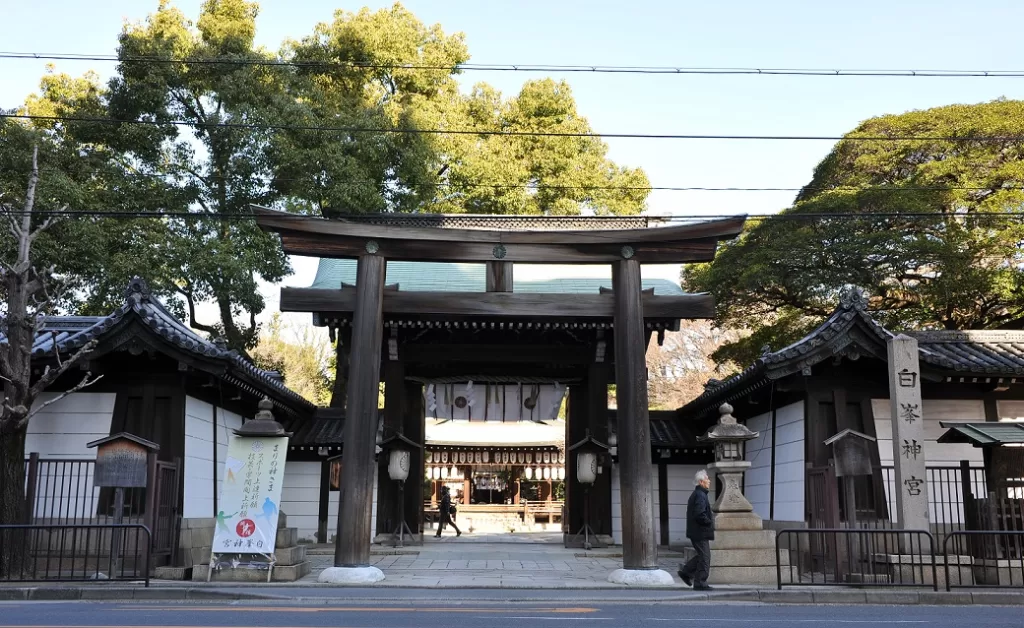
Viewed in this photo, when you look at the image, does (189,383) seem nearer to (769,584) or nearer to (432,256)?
(432,256)

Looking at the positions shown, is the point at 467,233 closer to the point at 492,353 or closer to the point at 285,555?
the point at 285,555

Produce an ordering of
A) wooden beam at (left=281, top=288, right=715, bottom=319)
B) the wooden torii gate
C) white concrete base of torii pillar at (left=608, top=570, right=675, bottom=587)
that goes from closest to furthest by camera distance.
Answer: white concrete base of torii pillar at (left=608, top=570, right=675, bottom=587), the wooden torii gate, wooden beam at (left=281, top=288, right=715, bottom=319)

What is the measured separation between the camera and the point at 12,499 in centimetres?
1369

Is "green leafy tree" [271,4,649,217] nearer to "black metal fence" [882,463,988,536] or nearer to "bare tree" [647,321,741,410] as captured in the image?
"bare tree" [647,321,741,410]

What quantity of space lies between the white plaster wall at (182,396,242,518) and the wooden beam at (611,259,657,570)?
8.20m

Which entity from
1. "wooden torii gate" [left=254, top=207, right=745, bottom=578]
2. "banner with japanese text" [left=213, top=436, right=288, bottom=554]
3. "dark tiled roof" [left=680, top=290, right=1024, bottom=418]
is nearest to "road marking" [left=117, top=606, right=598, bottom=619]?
"banner with japanese text" [left=213, top=436, right=288, bottom=554]

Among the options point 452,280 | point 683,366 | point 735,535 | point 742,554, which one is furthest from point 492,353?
point 683,366

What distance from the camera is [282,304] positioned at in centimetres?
1492

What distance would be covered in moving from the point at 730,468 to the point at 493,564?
5.44 m

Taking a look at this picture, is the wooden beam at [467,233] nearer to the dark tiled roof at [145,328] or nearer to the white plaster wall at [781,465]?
the dark tiled roof at [145,328]

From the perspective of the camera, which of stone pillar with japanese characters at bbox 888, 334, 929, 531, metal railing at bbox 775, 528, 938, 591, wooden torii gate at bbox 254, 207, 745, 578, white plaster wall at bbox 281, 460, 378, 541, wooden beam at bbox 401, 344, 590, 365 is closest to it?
metal railing at bbox 775, 528, 938, 591

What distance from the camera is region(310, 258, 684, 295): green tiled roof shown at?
891 inches

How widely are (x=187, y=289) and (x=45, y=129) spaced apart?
723 centimetres

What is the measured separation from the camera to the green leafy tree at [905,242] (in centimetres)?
2620
